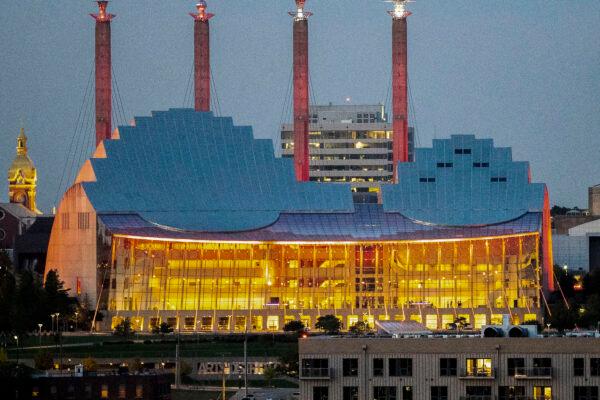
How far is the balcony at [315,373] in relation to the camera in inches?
3551

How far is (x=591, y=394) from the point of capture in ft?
292

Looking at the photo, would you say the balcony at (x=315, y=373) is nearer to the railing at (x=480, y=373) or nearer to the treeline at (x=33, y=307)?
the railing at (x=480, y=373)

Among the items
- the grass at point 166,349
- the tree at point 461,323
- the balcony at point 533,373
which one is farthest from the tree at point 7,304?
the balcony at point 533,373

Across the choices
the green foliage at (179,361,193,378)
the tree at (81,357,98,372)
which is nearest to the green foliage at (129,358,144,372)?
the tree at (81,357,98,372)

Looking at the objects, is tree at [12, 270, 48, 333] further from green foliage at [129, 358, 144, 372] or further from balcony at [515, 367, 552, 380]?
balcony at [515, 367, 552, 380]

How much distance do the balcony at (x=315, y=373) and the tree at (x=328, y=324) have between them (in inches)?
3743

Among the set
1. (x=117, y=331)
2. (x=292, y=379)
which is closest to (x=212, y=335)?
(x=117, y=331)

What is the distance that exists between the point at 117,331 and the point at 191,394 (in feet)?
161

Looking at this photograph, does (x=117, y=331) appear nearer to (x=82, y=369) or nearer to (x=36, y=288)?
(x=36, y=288)

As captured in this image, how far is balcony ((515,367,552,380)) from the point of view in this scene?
292 ft

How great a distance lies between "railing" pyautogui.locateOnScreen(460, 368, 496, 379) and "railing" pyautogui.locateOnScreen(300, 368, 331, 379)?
615 cm

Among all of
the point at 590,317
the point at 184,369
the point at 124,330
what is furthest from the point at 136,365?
the point at 590,317

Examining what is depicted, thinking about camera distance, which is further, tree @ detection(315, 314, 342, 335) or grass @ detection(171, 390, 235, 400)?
tree @ detection(315, 314, 342, 335)

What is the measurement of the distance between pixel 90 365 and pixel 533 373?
6134 cm
